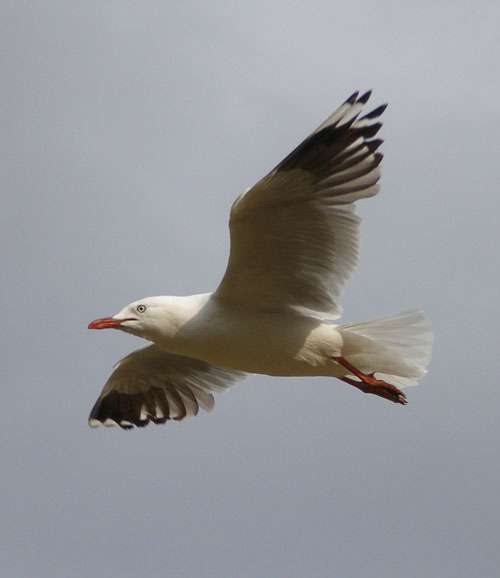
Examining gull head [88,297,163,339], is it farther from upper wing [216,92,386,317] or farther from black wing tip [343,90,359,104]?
black wing tip [343,90,359,104]

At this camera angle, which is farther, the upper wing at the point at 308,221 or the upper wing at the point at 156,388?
the upper wing at the point at 156,388

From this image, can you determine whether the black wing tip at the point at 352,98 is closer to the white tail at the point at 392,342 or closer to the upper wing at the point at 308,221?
the upper wing at the point at 308,221

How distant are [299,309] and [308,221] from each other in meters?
0.87

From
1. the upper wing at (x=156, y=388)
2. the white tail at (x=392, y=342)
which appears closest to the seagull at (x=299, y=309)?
the white tail at (x=392, y=342)

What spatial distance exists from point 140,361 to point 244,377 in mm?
961

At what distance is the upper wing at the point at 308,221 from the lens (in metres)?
7.88

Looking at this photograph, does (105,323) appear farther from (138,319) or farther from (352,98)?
(352,98)

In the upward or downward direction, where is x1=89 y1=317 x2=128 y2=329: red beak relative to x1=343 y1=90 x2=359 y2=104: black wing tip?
downward

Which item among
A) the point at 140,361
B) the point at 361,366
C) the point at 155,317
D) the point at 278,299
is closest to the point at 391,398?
the point at 361,366

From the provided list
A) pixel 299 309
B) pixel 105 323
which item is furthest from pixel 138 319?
pixel 299 309

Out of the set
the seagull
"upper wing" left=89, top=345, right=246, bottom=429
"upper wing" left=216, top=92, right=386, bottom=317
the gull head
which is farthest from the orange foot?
"upper wing" left=89, top=345, right=246, bottom=429

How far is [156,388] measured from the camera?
35.0 feet

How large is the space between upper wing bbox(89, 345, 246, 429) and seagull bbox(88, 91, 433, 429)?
1617 mm

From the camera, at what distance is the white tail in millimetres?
8648
